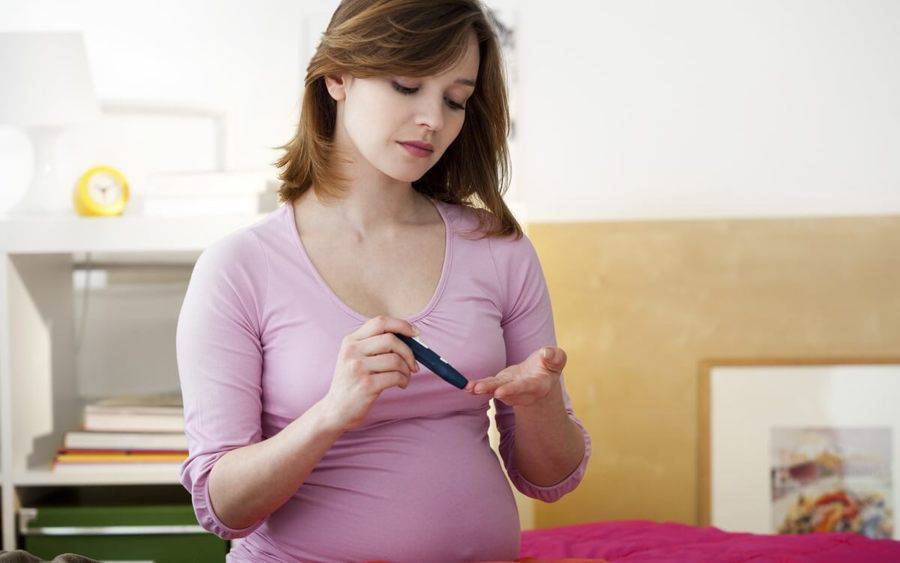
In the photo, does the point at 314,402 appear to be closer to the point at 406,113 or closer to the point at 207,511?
the point at 207,511

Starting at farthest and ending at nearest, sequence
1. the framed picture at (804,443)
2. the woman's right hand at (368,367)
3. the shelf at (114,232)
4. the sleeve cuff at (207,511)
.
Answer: the framed picture at (804,443) < the shelf at (114,232) < the sleeve cuff at (207,511) < the woman's right hand at (368,367)

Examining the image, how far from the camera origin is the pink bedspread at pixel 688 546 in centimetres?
153

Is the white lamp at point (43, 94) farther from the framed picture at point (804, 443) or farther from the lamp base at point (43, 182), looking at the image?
the framed picture at point (804, 443)

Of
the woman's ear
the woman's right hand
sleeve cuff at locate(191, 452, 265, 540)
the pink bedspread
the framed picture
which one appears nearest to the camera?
the woman's right hand

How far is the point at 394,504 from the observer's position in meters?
1.26

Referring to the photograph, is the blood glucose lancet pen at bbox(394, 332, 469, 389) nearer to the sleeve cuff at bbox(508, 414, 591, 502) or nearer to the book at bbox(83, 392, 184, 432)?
the sleeve cuff at bbox(508, 414, 591, 502)

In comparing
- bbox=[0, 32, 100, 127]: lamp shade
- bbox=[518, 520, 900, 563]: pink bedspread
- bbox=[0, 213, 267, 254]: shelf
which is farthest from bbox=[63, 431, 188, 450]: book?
bbox=[518, 520, 900, 563]: pink bedspread

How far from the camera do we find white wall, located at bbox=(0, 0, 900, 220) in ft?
8.27

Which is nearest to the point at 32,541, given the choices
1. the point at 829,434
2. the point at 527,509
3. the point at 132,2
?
the point at 527,509

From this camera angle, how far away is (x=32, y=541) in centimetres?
214

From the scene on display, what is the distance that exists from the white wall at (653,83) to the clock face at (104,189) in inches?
14.6

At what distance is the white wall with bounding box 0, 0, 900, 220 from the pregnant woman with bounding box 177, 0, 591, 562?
1.17 m

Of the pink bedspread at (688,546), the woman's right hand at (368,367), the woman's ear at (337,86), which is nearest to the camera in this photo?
the woman's right hand at (368,367)

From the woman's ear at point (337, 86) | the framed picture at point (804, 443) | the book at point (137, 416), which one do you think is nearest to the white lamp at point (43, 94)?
the book at point (137, 416)
